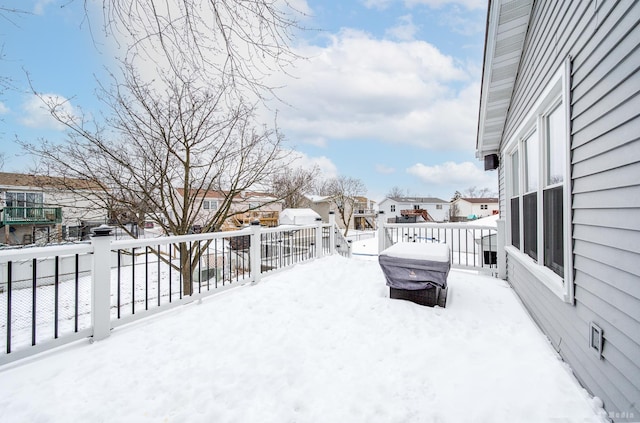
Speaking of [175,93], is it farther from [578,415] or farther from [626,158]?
[578,415]

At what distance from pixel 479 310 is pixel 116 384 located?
11.8ft

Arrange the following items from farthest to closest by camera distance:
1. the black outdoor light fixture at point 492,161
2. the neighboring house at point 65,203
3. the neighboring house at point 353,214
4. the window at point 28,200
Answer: the neighboring house at point 353,214
the neighboring house at point 65,203
the window at point 28,200
the black outdoor light fixture at point 492,161

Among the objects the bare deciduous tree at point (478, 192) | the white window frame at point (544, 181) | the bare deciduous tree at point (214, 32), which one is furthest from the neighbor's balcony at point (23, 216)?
the bare deciduous tree at point (478, 192)

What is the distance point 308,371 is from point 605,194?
2260 mm

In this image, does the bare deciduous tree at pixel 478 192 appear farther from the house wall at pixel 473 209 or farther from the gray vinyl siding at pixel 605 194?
the gray vinyl siding at pixel 605 194

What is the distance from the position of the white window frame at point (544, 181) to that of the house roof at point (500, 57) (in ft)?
2.32


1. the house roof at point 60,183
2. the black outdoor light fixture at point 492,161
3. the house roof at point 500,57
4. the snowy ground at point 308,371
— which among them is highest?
the house roof at point 500,57

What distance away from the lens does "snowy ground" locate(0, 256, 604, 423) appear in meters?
1.71

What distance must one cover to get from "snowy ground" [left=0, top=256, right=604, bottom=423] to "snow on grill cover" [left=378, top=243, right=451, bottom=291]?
28 centimetres

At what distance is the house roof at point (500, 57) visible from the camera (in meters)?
3.12

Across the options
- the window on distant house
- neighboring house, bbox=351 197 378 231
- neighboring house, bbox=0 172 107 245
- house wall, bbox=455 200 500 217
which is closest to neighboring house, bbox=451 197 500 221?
house wall, bbox=455 200 500 217

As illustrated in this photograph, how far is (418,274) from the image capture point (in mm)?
3322

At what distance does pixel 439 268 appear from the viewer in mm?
3211

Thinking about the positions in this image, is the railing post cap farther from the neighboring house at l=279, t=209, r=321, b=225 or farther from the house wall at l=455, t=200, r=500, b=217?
the house wall at l=455, t=200, r=500, b=217
